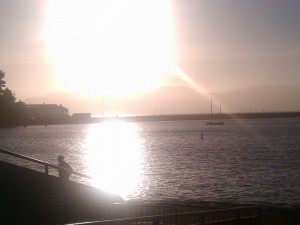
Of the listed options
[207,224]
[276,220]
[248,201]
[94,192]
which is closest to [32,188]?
[94,192]

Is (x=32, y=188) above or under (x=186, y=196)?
above

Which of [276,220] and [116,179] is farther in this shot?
[116,179]

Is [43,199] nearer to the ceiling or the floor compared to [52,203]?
nearer to the ceiling

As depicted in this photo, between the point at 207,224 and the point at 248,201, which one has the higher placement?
the point at 207,224

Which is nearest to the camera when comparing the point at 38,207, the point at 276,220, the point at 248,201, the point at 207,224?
the point at 207,224

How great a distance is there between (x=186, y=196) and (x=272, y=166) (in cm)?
2847

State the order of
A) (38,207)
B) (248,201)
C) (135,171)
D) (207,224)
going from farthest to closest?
1. (135,171)
2. (248,201)
3. (38,207)
4. (207,224)

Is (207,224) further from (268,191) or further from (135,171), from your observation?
(135,171)

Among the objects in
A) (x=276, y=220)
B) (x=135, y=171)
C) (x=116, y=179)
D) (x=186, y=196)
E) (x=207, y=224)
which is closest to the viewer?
(x=207, y=224)

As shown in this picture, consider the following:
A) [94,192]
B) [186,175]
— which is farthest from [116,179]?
[94,192]

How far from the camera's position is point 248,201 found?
36000mm

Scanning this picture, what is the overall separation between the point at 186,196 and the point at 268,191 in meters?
6.53

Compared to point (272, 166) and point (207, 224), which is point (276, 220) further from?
point (272, 166)

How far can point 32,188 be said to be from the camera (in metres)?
14.5
